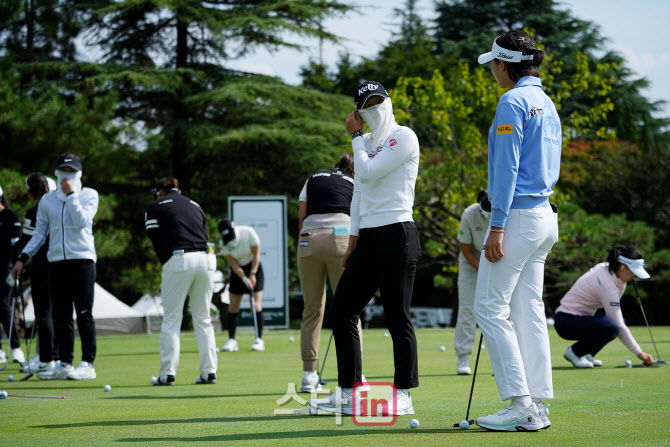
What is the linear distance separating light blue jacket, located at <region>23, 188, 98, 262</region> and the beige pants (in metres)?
2.43

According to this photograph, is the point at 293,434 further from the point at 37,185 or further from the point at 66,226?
the point at 37,185

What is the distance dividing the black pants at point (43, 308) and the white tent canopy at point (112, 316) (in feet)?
53.1

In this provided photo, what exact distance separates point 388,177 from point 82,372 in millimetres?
4803

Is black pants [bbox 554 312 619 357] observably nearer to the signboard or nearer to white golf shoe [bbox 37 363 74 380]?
white golf shoe [bbox 37 363 74 380]

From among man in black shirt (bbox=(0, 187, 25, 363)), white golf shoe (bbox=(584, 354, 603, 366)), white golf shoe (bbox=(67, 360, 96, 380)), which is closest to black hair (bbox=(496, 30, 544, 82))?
white golf shoe (bbox=(584, 354, 603, 366))

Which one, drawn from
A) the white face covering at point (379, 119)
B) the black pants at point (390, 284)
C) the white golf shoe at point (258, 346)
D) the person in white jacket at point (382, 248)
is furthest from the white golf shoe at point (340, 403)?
the white golf shoe at point (258, 346)

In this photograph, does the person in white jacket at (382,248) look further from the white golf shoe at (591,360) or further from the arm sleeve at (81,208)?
the white golf shoe at (591,360)

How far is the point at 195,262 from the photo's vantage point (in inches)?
320

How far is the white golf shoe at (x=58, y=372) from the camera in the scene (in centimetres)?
900

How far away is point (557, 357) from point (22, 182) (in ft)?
46.5

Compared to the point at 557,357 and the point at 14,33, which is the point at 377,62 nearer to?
the point at 14,33

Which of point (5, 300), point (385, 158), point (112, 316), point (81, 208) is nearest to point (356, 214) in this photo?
point (385, 158)

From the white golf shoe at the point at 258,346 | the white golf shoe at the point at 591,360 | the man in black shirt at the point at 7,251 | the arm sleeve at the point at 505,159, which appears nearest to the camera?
the arm sleeve at the point at 505,159

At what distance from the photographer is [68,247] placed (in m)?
8.55
